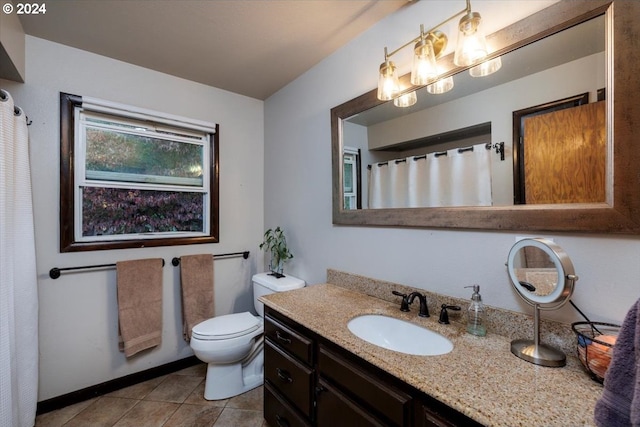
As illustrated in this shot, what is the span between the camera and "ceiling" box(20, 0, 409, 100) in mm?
1472

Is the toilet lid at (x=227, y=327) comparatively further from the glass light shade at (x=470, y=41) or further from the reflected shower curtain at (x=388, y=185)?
the glass light shade at (x=470, y=41)

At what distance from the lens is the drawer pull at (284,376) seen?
133 centimetres

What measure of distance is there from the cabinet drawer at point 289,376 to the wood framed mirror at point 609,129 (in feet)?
3.28

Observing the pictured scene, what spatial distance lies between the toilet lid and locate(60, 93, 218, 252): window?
2.37 feet

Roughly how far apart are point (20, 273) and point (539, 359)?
244cm

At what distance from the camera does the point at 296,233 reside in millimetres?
2258

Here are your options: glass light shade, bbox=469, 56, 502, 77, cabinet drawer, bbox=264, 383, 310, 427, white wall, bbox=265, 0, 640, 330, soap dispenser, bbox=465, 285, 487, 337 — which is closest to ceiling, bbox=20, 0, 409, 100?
white wall, bbox=265, 0, 640, 330

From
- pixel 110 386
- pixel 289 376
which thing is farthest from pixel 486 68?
pixel 110 386

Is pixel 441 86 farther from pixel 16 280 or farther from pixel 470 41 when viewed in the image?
pixel 16 280

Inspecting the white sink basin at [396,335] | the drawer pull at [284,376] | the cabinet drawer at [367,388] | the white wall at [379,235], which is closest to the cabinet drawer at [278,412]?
the drawer pull at [284,376]

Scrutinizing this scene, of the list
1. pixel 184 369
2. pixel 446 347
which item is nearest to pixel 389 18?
pixel 446 347

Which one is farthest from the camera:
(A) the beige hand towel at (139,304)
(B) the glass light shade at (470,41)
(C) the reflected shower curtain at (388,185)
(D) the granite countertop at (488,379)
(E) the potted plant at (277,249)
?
(E) the potted plant at (277,249)

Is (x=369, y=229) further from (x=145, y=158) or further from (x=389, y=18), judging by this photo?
(x=145, y=158)

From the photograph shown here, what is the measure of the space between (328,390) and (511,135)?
1.24 meters
